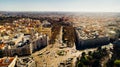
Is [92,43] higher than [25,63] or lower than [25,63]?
lower

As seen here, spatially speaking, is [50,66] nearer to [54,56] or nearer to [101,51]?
[54,56]

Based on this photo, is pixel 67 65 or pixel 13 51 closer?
pixel 67 65

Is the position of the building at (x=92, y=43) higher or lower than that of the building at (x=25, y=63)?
lower

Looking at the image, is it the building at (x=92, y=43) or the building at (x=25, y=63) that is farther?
the building at (x=92, y=43)

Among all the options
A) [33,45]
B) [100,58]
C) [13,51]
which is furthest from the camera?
[33,45]

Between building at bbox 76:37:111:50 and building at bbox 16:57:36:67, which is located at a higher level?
building at bbox 16:57:36:67

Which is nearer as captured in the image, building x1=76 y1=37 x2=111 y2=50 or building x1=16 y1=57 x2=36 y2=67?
building x1=16 y1=57 x2=36 y2=67

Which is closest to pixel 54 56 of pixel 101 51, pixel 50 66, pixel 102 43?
pixel 50 66

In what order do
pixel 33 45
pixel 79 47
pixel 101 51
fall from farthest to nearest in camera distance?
1. pixel 79 47
2. pixel 33 45
3. pixel 101 51

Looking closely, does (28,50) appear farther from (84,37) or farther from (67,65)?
(84,37)

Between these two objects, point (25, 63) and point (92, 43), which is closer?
point (25, 63)
